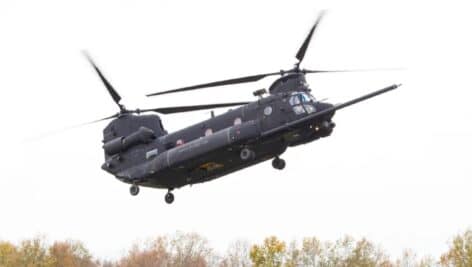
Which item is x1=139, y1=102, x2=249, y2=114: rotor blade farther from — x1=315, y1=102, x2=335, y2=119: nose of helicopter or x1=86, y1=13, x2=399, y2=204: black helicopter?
x1=315, y1=102, x2=335, y2=119: nose of helicopter

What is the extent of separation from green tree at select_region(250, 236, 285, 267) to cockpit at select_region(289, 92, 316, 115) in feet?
134

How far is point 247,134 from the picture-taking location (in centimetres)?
3416

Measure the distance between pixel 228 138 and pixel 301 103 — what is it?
3885 mm

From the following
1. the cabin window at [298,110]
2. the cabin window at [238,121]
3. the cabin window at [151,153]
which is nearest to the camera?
the cabin window at [298,110]

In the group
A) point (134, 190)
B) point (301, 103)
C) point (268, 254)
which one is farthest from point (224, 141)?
point (268, 254)

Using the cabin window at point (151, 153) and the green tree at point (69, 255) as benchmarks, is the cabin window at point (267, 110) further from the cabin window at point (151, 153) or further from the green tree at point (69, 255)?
the green tree at point (69, 255)

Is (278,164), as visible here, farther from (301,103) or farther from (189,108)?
(189,108)

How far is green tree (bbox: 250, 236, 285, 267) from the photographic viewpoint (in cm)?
7306

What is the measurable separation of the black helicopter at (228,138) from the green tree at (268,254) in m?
35.3

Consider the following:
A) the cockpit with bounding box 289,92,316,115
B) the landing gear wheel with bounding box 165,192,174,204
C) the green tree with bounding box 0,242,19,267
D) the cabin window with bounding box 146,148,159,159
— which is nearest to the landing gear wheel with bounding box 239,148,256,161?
the cockpit with bounding box 289,92,316,115

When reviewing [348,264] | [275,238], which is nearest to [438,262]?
[348,264]

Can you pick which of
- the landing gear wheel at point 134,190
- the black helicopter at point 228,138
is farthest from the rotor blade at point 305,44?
the landing gear wheel at point 134,190

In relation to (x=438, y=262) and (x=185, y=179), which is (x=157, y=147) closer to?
(x=185, y=179)

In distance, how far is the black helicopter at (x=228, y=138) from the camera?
34.0 m
